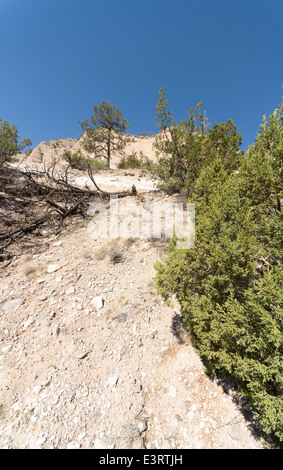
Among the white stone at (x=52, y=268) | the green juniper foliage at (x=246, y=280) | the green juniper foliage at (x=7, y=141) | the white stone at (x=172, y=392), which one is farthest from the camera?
the green juniper foliage at (x=7, y=141)

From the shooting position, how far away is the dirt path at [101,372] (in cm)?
243

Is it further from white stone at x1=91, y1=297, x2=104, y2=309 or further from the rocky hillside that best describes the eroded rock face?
the rocky hillside

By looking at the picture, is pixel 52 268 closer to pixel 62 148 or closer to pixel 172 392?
pixel 172 392

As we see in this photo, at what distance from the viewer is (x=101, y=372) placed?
3.15m

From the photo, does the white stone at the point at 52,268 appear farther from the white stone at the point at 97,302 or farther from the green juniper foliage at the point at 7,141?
the green juniper foliage at the point at 7,141

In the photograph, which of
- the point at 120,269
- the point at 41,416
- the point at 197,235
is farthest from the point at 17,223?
the point at 197,235

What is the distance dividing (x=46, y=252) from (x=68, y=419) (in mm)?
4840

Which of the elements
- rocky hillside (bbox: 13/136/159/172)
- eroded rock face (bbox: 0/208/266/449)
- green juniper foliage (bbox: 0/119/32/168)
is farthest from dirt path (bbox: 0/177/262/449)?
rocky hillside (bbox: 13/136/159/172)

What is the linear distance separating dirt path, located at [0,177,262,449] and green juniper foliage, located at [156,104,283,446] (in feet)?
2.12

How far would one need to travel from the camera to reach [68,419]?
2555 millimetres

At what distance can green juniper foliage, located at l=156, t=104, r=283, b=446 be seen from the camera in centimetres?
207

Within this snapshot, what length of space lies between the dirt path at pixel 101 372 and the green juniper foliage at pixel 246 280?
25.5 inches

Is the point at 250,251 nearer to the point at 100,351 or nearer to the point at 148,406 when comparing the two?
the point at 148,406

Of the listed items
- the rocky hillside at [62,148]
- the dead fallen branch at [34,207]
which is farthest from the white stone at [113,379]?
the rocky hillside at [62,148]
